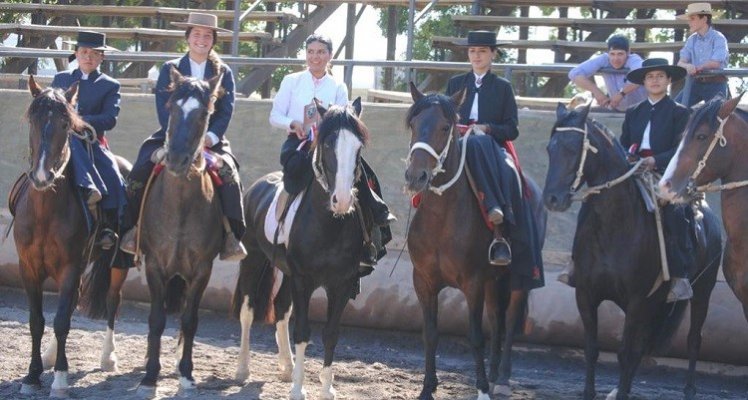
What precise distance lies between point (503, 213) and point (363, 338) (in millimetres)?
3508

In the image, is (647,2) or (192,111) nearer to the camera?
(192,111)

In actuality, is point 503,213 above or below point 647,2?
below

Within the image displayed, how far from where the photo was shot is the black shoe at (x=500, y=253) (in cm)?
955

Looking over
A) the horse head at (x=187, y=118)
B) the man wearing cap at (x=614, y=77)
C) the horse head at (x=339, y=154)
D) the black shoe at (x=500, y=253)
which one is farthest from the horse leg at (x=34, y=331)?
the man wearing cap at (x=614, y=77)

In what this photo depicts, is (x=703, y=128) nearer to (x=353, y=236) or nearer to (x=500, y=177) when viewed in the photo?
(x=500, y=177)

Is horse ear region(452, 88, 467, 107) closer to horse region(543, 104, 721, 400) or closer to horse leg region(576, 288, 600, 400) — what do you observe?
horse region(543, 104, 721, 400)

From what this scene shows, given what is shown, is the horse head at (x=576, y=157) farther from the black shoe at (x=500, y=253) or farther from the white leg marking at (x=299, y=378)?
the white leg marking at (x=299, y=378)

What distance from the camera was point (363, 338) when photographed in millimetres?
12805

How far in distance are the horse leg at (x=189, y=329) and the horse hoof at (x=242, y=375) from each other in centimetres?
72

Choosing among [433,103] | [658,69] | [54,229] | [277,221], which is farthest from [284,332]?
[658,69]

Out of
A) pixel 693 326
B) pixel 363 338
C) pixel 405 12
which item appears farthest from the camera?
pixel 405 12

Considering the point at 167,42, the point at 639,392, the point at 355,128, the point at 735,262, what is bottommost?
the point at 639,392

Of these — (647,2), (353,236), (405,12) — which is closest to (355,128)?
(353,236)

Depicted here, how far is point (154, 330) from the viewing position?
31.7 feet
